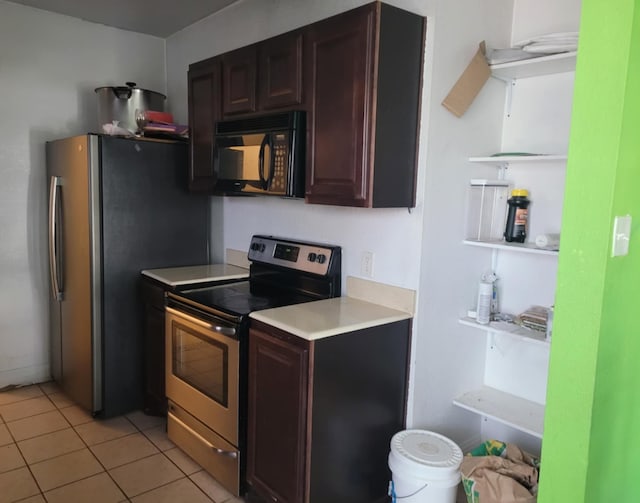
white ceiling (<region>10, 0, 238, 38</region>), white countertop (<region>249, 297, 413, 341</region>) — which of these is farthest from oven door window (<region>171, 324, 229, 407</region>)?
white ceiling (<region>10, 0, 238, 38</region>)

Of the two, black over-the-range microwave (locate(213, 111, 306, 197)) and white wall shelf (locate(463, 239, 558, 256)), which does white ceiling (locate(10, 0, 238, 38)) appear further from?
white wall shelf (locate(463, 239, 558, 256))

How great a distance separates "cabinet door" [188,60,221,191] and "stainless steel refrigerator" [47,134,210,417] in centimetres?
23

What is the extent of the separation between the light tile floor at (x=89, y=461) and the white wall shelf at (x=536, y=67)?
2268mm

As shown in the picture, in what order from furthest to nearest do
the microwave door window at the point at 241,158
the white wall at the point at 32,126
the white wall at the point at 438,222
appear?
the white wall at the point at 32,126 → the microwave door window at the point at 241,158 → the white wall at the point at 438,222

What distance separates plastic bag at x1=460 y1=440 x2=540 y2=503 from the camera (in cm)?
192

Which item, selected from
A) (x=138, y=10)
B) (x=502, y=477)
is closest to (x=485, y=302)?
(x=502, y=477)

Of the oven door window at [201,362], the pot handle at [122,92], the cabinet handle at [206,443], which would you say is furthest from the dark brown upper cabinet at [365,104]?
the pot handle at [122,92]

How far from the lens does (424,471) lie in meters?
1.92

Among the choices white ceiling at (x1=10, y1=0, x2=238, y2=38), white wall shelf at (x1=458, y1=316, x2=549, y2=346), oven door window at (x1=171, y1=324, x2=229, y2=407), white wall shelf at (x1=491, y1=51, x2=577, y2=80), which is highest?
white ceiling at (x1=10, y1=0, x2=238, y2=38)

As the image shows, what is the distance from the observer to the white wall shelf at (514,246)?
6.69 ft

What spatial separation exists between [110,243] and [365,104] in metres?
1.80

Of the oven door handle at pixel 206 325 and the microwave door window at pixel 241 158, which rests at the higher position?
the microwave door window at pixel 241 158

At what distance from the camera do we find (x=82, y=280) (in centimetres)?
303

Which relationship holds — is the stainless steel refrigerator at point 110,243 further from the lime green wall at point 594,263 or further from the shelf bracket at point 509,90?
the lime green wall at point 594,263
